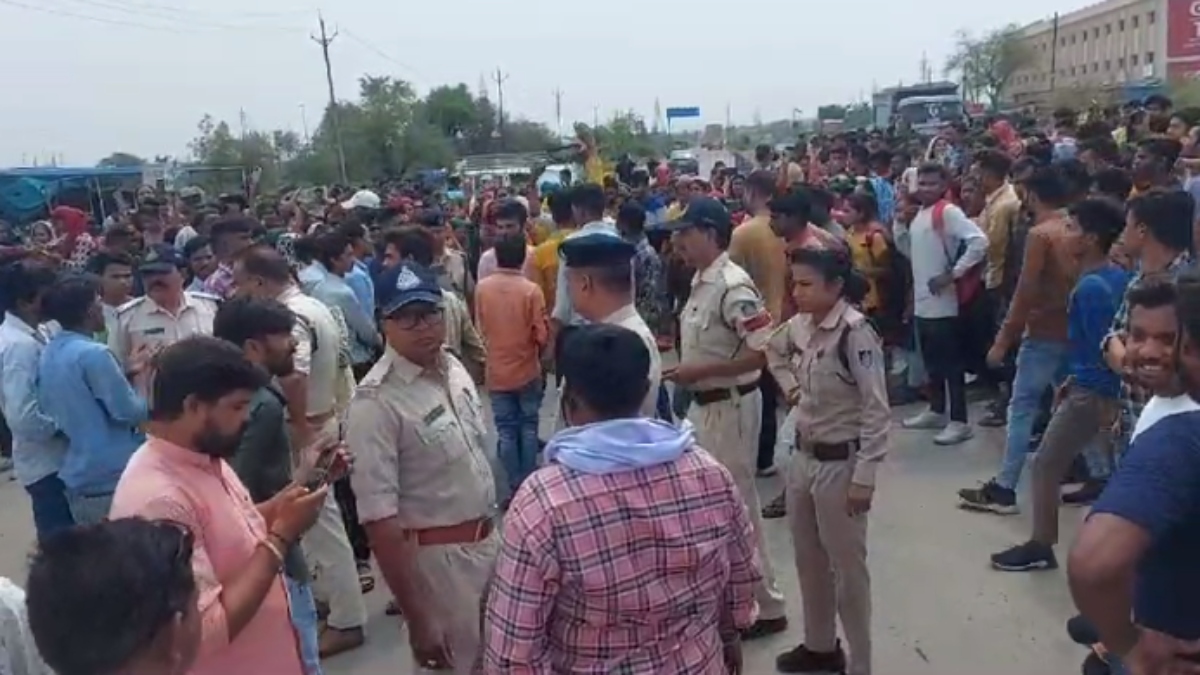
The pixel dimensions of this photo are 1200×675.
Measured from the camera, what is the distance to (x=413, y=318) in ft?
11.4

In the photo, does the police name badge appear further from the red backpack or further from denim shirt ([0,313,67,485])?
the red backpack

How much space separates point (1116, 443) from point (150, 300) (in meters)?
4.62

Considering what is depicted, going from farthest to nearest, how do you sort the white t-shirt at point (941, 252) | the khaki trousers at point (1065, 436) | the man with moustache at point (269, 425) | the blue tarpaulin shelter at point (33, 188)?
the blue tarpaulin shelter at point (33, 188)
the white t-shirt at point (941, 252)
the khaki trousers at point (1065, 436)
the man with moustache at point (269, 425)

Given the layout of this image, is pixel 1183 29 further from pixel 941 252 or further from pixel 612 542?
pixel 612 542

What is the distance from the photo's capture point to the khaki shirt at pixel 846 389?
418 centimetres

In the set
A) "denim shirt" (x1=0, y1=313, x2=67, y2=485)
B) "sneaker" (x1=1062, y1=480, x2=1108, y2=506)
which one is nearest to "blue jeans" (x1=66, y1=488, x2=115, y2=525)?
"denim shirt" (x1=0, y1=313, x2=67, y2=485)

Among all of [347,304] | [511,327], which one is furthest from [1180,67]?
[347,304]

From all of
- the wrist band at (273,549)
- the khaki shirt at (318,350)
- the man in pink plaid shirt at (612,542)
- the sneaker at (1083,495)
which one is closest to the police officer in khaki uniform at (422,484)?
the wrist band at (273,549)

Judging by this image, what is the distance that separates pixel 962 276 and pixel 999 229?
0.43m

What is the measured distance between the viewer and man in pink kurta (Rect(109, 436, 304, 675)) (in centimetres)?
260

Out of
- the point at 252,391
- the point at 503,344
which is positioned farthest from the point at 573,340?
the point at 503,344

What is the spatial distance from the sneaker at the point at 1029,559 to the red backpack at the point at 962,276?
8.36ft

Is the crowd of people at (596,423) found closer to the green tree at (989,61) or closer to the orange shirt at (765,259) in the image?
the orange shirt at (765,259)

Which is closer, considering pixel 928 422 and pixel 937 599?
pixel 937 599
